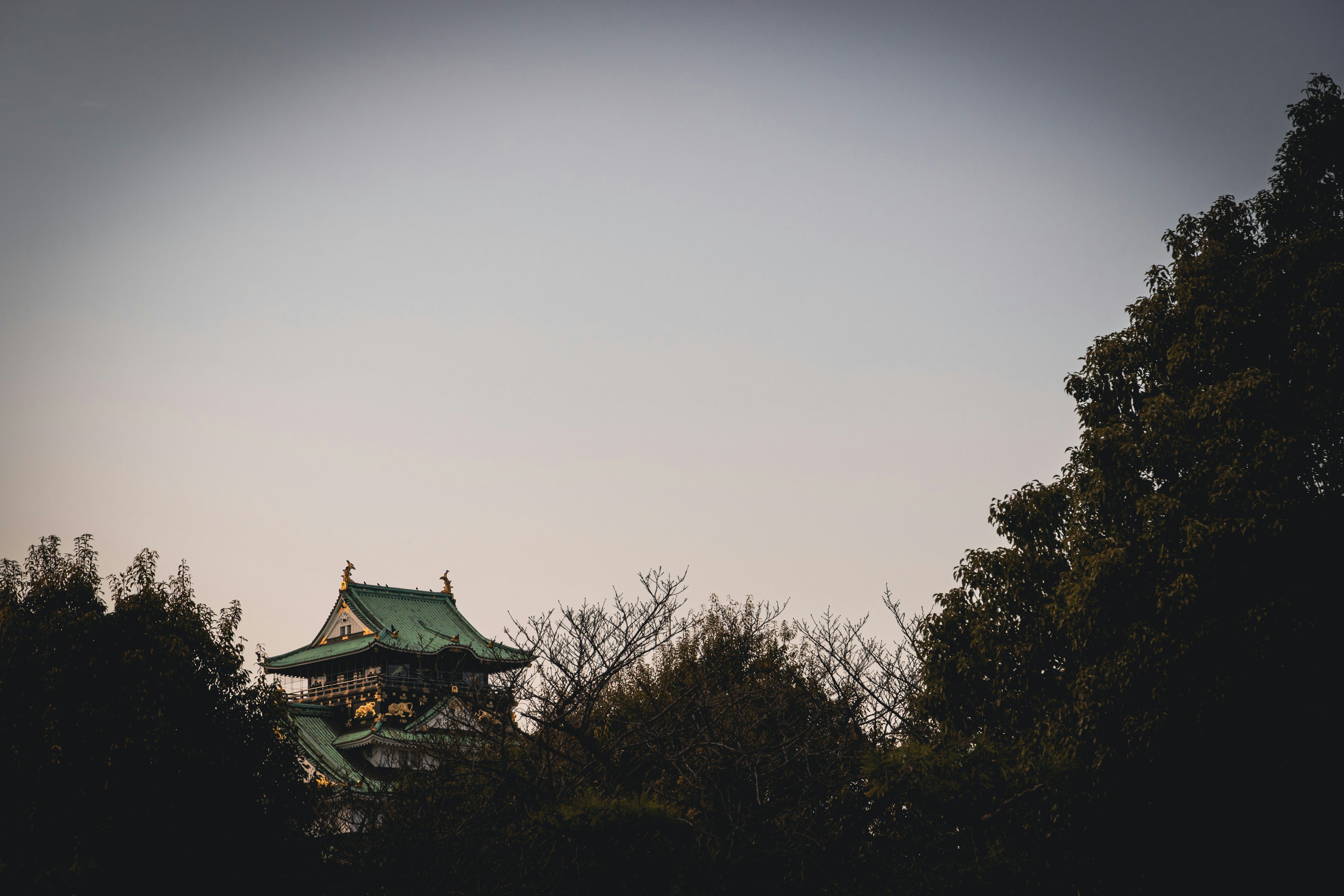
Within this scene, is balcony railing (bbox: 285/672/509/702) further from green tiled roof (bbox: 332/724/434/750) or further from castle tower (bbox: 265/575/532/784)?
green tiled roof (bbox: 332/724/434/750)

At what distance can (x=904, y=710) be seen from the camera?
13031 mm

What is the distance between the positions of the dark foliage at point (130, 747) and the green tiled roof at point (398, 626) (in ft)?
42.3

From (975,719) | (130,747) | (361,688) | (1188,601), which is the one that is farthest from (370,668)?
(1188,601)

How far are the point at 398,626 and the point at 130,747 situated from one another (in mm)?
17964

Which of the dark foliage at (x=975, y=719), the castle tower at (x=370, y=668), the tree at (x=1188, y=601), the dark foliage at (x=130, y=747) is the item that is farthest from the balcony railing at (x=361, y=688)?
the tree at (x=1188, y=601)

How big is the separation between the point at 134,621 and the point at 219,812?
2.87 meters

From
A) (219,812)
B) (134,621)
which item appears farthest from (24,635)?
(219,812)

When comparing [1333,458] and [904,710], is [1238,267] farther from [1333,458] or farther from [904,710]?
[904,710]

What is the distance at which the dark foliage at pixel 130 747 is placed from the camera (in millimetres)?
11312

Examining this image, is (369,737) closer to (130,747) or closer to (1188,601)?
(130,747)

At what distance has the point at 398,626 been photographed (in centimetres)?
2964

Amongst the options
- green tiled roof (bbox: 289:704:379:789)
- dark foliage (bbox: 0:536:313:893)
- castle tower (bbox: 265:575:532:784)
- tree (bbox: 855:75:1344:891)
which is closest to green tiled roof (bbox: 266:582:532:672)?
castle tower (bbox: 265:575:532:784)

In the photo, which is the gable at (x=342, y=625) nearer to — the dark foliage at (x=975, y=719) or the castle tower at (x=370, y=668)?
the castle tower at (x=370, y=668)

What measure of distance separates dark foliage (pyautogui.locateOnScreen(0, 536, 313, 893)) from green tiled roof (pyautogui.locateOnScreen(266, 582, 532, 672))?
12898 millimetres
